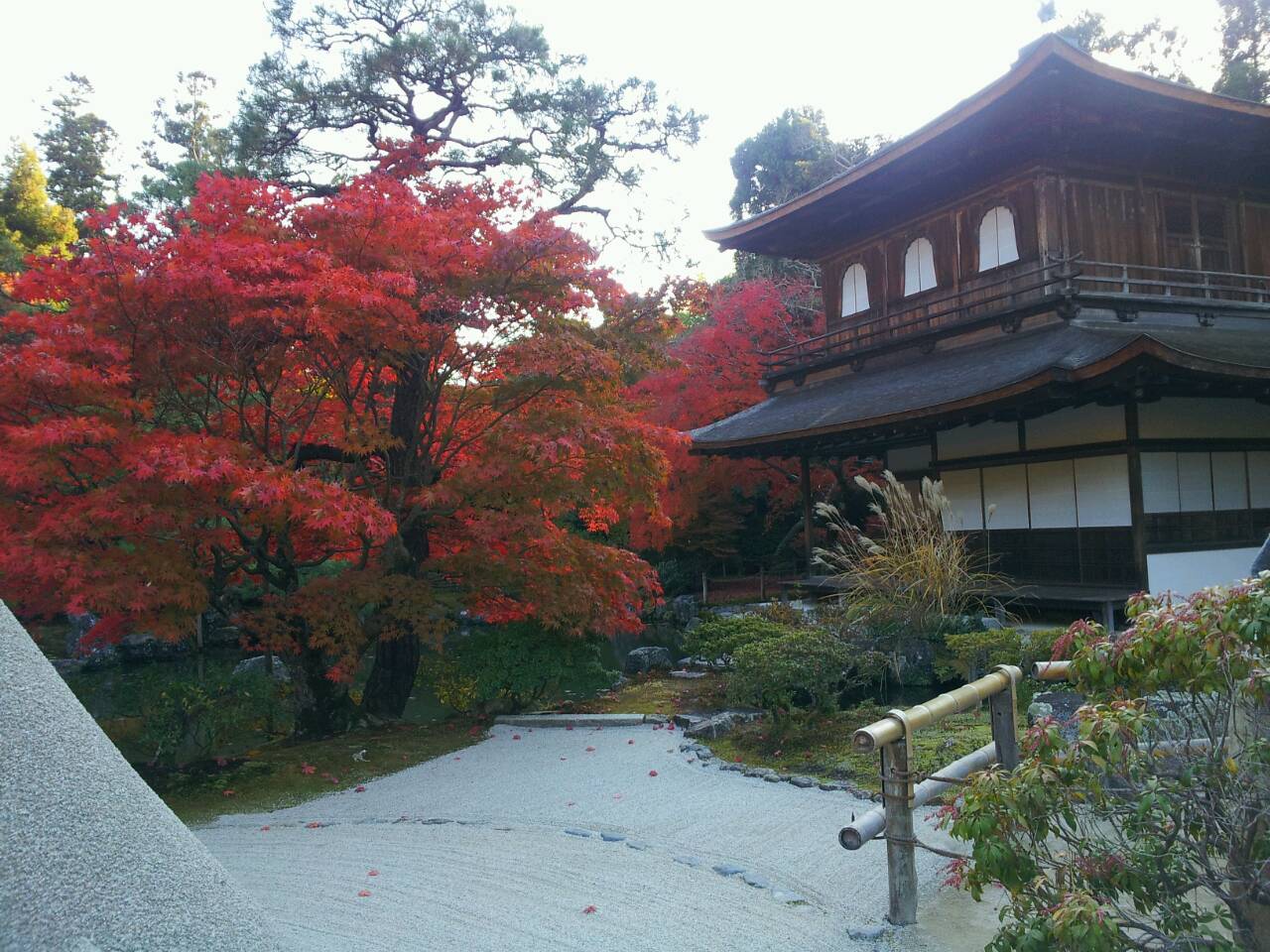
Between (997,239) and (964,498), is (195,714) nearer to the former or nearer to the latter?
(964,498)

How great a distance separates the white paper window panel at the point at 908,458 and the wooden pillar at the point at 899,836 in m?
9.29

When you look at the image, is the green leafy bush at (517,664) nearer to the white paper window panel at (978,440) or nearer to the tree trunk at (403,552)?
the tree trunk at (403,552)

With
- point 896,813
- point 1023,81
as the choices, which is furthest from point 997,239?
point 896,813

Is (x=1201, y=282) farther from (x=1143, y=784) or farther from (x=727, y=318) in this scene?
(x=1143, y=784)

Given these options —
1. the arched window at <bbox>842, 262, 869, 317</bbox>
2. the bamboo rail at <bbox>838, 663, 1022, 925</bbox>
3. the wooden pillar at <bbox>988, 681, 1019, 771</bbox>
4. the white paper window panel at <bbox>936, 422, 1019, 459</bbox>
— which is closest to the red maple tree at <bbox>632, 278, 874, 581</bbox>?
the arched window at <bbox>842, 262, 869, 317</bbox>

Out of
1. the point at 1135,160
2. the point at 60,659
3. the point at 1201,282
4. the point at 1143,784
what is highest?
the point at 1135,160

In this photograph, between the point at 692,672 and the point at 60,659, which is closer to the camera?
the point at 692,672

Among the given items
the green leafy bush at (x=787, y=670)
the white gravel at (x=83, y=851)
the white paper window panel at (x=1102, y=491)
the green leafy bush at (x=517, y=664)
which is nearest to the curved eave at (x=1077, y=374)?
the white paper window panel at (x=1102, y=491)

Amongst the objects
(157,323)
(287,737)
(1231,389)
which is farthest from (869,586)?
(157,323)

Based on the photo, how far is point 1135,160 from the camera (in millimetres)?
11164

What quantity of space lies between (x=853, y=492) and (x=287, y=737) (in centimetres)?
1048

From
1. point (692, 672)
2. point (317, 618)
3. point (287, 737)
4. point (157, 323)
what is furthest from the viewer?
point (692, 672)

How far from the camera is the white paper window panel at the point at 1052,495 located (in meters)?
9.84

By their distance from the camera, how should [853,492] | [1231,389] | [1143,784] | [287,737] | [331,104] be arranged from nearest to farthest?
[1143,784] < [287,737] < [1231,389] < [331,104] < [853,492]
